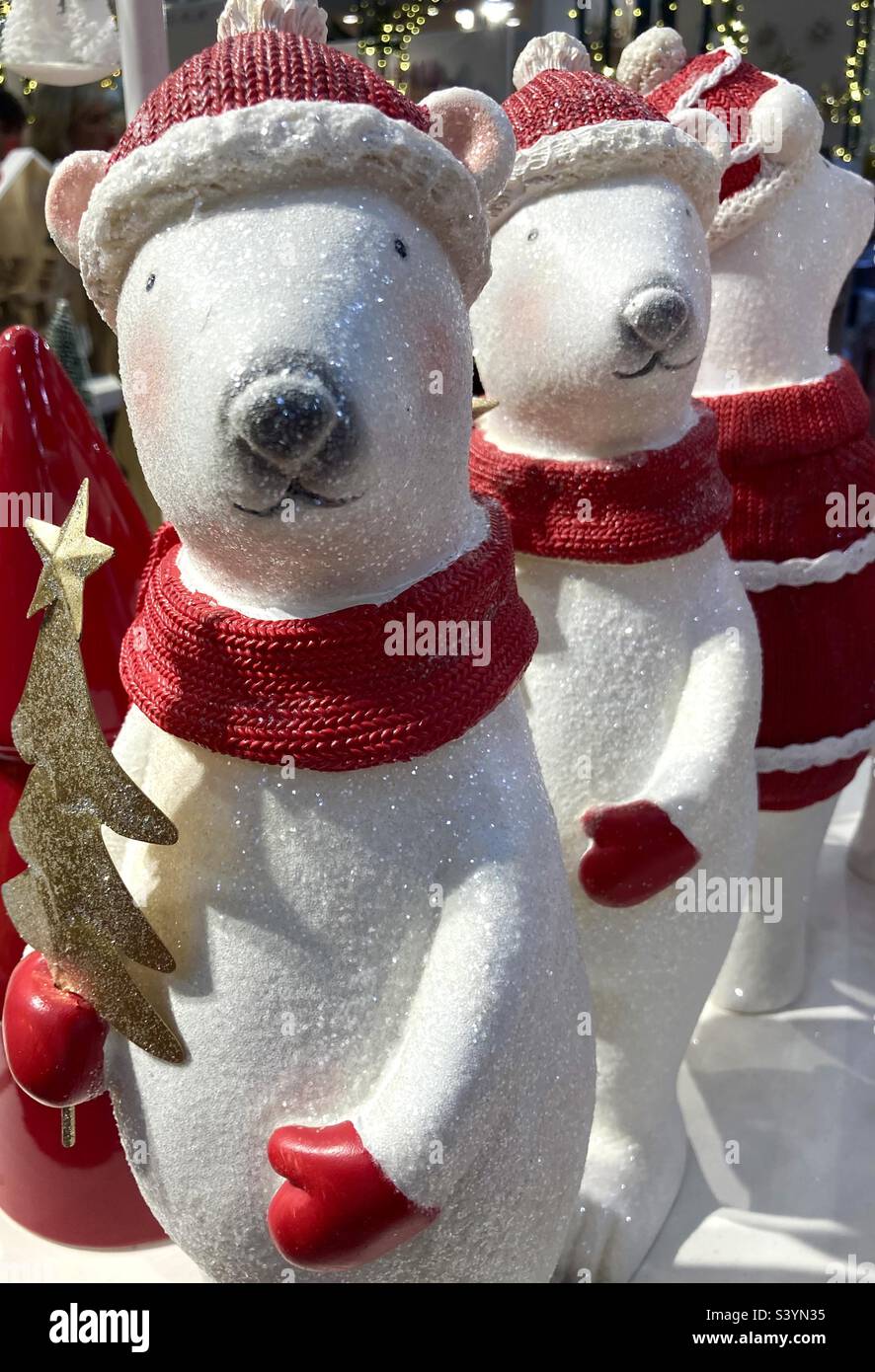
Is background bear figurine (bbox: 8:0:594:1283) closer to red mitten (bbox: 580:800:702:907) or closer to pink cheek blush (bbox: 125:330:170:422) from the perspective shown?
pink cheek blush (bbox: 125:330:170:422)

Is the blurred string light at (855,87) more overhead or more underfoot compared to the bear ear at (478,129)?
more underfoot

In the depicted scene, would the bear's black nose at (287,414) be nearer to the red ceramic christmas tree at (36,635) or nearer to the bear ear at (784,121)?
the red ceramic christmas tree at (36,635)

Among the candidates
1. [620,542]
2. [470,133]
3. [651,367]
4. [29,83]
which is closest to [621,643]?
[620,542]

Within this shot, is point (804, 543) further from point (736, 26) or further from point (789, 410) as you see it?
point (736, 26)

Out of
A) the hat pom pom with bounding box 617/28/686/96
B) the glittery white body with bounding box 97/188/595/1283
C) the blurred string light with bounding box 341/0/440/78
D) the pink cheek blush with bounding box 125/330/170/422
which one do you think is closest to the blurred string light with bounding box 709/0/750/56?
the hat pom pom with bounding box 617/28/686/96

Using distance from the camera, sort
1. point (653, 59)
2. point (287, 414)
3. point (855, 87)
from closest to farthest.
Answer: point (287, 414)
point (653, 59)
point (855, 87)

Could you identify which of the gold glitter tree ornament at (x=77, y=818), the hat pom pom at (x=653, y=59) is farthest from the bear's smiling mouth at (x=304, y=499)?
the hat pom pom at (x=653, y=59)

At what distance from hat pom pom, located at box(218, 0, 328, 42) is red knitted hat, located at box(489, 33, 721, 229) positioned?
0.74 feet

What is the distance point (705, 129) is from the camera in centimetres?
105

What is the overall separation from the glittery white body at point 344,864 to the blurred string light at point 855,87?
91cm

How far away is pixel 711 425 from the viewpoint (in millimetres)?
1074

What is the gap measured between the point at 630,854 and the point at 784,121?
722mm

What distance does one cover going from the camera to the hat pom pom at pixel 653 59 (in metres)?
1.28

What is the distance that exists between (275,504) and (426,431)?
0.33 feet
